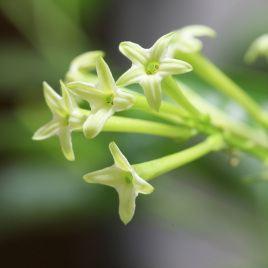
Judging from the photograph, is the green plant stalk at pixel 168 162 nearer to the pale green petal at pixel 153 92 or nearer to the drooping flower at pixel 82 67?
the pale green petal at pixel 153 92

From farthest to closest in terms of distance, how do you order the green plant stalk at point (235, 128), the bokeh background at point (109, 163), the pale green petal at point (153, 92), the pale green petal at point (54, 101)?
1. the bokeh background at point (109, 163)
2. the green plant stalk at point (235, 128)
3. the pale green petal at point (54, 101)
4. the pale green petal at point (153, 92)

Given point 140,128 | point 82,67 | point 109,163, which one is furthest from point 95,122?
point 109,163

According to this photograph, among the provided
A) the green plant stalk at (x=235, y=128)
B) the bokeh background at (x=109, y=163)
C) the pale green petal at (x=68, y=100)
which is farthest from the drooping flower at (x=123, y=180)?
the bokeh background at (x=109, y=163)

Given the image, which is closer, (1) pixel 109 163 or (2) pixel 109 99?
(2) pixel 109 99

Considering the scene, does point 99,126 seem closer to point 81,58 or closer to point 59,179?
point 81,58

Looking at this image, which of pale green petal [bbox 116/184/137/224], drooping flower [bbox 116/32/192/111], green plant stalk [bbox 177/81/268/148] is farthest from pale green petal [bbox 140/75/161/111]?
green plant stalk [bbox 177/81/268/148]

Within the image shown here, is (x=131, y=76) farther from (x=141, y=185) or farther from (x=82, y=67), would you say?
(x=82, y=67)
